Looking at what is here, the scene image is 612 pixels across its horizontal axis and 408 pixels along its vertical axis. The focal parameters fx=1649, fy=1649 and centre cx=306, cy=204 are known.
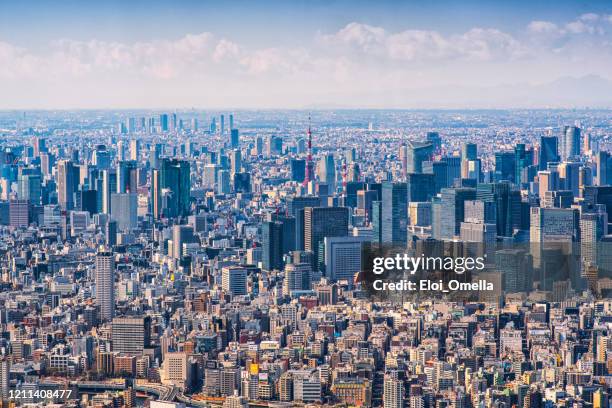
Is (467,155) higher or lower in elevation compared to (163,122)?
lower

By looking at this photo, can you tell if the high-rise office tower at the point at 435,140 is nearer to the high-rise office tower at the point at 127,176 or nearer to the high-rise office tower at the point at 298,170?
the high-rise office tower at the point at 298,170

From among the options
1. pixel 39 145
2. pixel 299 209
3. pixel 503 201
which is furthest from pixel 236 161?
pixel 503 201

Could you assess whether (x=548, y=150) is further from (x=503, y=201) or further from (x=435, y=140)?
(x=435, y=140)

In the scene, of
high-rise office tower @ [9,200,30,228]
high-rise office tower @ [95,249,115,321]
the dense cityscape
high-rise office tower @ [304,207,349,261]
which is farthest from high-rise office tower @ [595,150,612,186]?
high-rise office tower @ [9,200,30,228]

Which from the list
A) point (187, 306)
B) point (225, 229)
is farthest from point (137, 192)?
point (187, 306)

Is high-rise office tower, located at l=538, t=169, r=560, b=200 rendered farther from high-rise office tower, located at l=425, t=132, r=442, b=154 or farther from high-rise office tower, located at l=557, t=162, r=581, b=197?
high-rise office tower, located at l=425, t=132, r=442, b=154

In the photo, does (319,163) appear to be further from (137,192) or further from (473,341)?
(473,341)
